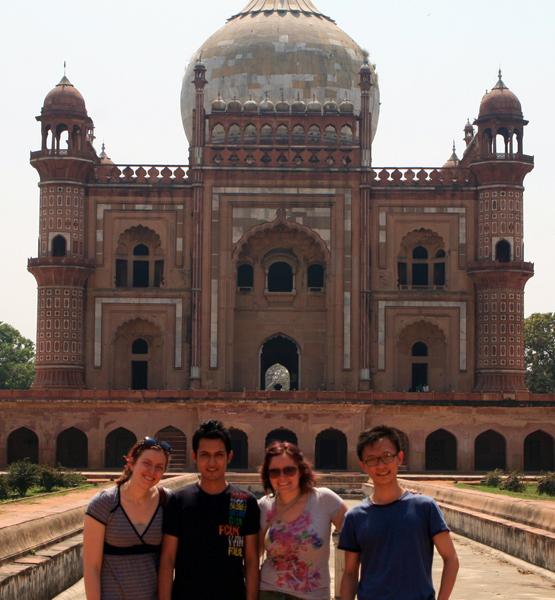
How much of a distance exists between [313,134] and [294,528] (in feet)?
111

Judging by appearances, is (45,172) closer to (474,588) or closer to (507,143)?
(507,143)

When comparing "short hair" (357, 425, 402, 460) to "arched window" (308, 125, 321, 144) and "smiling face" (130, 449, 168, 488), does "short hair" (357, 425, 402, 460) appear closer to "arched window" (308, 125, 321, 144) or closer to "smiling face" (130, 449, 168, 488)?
"smiling face" (130, 449, 168, 488)

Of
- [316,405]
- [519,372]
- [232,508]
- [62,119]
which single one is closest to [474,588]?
[232,508]

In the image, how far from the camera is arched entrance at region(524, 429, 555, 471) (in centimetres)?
3438

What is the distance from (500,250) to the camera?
37812 millimetres

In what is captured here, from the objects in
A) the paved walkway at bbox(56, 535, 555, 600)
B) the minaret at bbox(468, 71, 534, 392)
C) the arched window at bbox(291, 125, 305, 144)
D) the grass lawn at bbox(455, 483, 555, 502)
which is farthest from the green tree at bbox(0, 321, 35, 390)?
the paved walkway at bbox(56, 535, 555, 600)

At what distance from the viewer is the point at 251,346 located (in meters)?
38.3

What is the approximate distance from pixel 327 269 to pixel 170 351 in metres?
5.01

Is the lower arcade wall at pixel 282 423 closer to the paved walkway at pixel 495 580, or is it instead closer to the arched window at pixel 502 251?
the arched window at pixel 502 251

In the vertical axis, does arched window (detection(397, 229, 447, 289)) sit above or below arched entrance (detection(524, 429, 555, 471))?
above

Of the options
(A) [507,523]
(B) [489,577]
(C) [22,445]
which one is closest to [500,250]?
(C) [22,445]

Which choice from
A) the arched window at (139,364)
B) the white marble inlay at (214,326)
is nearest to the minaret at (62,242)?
the arched window at (139,364)

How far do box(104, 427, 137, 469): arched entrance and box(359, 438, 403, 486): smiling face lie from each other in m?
28.4

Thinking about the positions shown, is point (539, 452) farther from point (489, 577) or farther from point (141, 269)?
point (489, 577)
